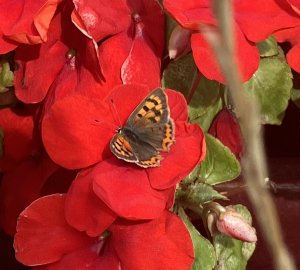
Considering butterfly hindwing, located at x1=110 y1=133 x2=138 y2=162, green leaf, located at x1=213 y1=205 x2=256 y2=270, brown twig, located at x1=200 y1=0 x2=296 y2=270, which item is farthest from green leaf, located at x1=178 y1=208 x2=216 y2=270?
brown twig, located at x1=200 y1=0 x2=296 y2=270

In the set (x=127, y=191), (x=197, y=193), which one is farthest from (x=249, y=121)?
(x=197, y=193)

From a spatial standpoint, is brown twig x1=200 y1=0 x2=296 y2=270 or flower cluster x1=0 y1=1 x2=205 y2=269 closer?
brown twig x1=200 y1=0 x2=296 y2=270

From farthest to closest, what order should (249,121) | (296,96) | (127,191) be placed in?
1. (296,96)
2. (127,191)
3. (249,121)

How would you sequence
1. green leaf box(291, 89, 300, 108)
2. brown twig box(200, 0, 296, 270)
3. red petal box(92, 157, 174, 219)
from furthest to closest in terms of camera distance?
1. green leaf box(291, 89, 300, 108)
2. red petal box(92, 157, 174, 219)
3. brown twig box(200, 0, 296, 270)

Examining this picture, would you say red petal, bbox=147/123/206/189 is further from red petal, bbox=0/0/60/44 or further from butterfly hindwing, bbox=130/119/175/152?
red petal, bbox=0/0/60/44

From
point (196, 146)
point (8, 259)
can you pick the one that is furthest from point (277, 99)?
point (8, 259)

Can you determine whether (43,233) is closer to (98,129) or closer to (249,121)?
(98,129)
